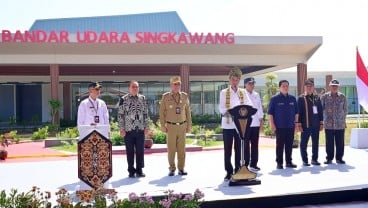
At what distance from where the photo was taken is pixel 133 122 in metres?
7.89

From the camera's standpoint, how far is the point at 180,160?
26.5 feet

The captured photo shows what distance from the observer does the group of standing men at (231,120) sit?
7379 mm

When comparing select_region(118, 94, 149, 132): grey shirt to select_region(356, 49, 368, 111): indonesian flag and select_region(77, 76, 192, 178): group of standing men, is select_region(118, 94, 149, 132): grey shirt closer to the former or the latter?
select_region(77, 76, 192, 178): group of standing men

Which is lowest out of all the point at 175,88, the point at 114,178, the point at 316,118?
the point at 114,178

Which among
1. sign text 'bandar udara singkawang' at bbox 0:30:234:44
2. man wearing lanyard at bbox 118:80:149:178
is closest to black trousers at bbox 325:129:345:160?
man wearing lanyard at bbox 118:80:149:178

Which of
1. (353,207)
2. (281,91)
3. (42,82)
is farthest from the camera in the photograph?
(42,82)

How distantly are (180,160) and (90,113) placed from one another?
1.78m

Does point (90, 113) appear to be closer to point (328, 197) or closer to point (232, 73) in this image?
point (232, 73)

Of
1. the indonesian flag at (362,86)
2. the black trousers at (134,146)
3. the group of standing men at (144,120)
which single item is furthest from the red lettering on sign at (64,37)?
the black trousers at (134,146)

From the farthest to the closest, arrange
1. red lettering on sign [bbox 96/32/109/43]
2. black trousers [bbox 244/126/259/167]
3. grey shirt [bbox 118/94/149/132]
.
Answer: red lettering on sign [bbox 96/32/109/43] → black trousers [bbox 244/126/259/167] → grey shirt [bbox 118/94/149/132]

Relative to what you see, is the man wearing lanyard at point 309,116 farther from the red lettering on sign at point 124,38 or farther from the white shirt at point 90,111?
the red lettering on sign at point 124,38

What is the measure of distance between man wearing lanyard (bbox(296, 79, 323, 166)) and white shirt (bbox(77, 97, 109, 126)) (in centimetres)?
371

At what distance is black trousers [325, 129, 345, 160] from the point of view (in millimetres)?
9156

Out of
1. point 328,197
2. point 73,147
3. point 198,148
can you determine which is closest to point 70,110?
point 73,147
